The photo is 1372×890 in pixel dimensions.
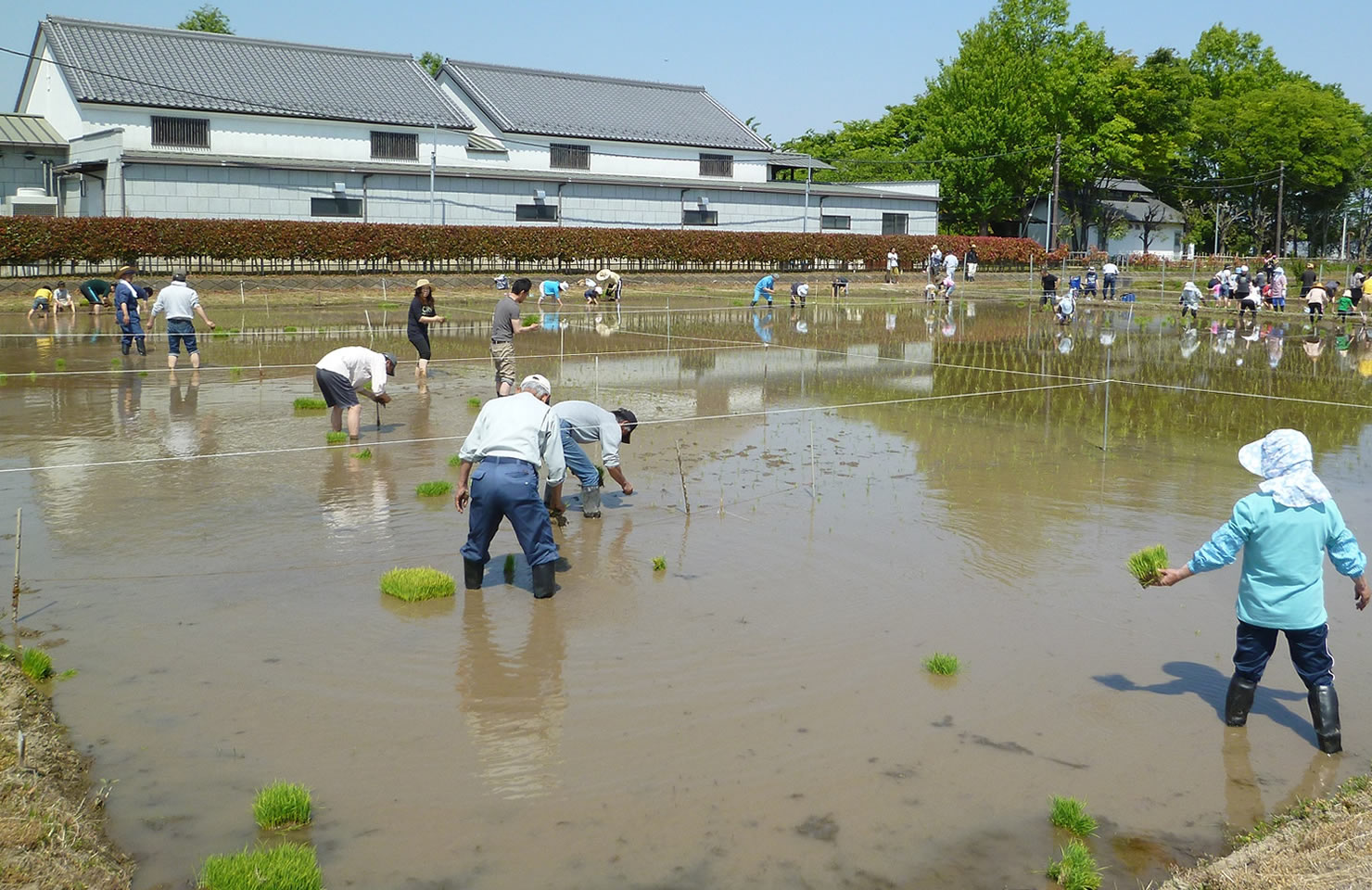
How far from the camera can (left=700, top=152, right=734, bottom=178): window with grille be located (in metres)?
55.8

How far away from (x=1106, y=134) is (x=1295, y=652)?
7111 cm

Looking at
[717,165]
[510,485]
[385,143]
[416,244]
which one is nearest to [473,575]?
[510,485]

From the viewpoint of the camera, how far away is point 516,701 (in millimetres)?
6578

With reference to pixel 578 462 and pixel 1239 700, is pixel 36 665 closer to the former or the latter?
pixel 578 462

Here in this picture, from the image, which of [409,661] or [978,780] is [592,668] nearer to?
[409,661]

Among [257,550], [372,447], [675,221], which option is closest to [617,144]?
[675,221]

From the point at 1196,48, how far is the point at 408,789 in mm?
93035

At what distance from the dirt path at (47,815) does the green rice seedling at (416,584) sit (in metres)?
2.48

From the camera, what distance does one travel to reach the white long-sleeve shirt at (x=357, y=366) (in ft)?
43.1

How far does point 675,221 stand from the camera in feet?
173

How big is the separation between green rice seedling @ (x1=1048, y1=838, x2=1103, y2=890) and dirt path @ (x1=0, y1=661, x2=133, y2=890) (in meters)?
3.76

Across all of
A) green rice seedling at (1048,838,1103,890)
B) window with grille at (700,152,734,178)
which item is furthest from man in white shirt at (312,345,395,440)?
window with grille at (700,152,734,178)

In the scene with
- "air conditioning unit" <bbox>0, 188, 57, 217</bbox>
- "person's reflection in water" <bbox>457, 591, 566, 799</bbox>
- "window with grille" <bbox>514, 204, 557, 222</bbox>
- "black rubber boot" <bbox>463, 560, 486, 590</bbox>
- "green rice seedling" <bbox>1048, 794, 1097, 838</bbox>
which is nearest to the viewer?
"green rice seedling" <bbox>1048, 794, 1097, 838</bbox>

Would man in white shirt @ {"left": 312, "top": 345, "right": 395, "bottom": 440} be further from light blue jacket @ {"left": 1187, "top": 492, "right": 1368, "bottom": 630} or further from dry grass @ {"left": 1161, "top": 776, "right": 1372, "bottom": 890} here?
dry grass @ {"left": 1161, "top": 776, "right": 1372, "bottom": 890}
